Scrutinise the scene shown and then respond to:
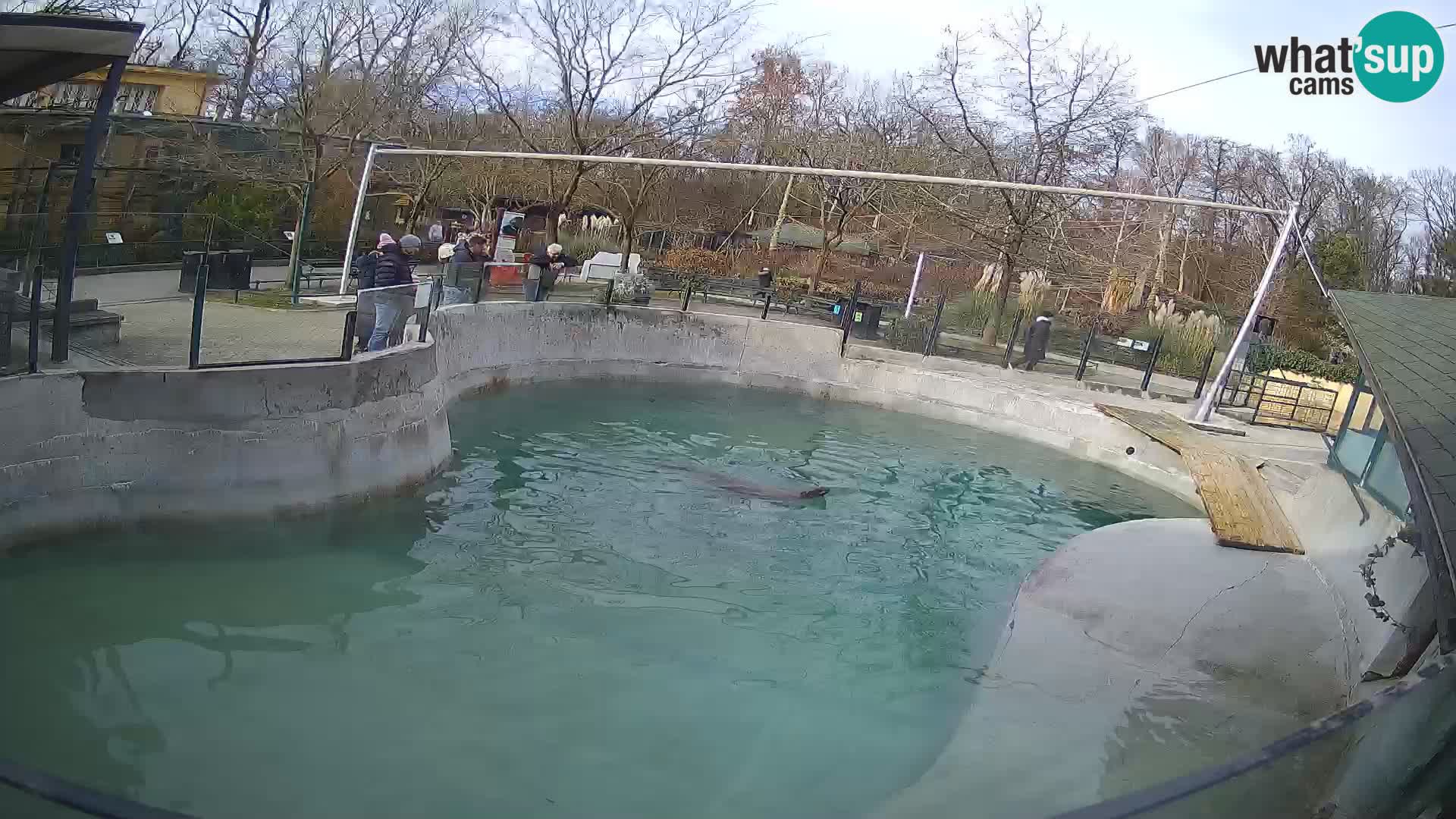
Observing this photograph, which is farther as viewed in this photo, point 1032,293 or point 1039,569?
point 1032,293

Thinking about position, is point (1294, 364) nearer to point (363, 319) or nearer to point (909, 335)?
point (909, 335)

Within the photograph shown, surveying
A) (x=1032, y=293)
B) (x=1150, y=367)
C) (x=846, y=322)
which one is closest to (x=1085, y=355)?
(x=1150, y=367)

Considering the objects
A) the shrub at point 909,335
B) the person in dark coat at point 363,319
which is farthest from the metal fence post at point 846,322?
the person in dark coat at point 363,319

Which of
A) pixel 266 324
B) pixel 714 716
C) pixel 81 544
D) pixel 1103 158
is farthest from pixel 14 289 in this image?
pixel 1103 158

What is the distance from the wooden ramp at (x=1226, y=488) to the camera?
1030cm

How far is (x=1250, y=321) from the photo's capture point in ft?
55.7

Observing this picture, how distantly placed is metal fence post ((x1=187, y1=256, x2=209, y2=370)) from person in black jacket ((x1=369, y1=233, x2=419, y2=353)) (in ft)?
6.09

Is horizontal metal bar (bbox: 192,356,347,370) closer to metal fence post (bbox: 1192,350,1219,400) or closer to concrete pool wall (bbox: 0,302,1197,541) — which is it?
concrete pool wall (bbox: 0,302,1197,541)

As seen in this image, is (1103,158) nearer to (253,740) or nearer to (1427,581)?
(1427,581)

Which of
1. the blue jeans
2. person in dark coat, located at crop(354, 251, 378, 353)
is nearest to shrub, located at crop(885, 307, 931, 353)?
the blue jeans

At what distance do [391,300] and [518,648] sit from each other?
4.93 meters

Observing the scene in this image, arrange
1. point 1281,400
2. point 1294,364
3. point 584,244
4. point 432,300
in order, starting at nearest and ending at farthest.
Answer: point 432,300 < point 1281,400 < point 1294,364 < point 584,244

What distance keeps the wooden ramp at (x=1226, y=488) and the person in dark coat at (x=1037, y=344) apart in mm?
2665

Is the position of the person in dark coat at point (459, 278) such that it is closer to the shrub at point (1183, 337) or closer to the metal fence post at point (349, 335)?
the metal fence post at point (349, 335)
